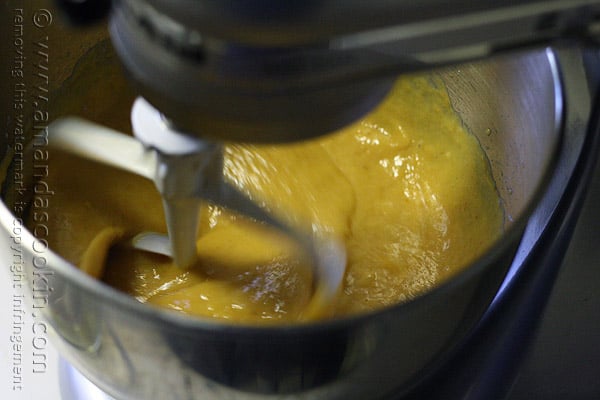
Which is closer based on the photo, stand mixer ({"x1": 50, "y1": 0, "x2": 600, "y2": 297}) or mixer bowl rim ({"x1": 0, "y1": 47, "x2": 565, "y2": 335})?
stand mixer ({"x1": 50, "y1": 0, "x2": 600, "y2": 297})

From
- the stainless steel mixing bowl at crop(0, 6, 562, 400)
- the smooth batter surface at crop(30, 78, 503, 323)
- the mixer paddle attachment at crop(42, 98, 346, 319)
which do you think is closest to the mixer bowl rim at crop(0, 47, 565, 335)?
the stainless steel mixing bowl at crop(0, 6, 562, 400)

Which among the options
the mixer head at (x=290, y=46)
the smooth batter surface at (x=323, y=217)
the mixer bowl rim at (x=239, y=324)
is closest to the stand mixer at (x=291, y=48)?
the mixer head at (x=290, y=46)

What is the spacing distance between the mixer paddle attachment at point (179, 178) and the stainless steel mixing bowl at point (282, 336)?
116mm

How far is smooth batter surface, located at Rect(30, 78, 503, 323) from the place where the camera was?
91cm

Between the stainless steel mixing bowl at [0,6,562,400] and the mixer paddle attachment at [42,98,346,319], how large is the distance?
116 mm

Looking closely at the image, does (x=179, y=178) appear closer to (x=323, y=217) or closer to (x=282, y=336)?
(x=282, y=336)

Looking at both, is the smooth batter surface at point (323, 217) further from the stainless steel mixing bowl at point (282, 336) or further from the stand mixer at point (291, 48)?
the stand mixer at point (291, 48)

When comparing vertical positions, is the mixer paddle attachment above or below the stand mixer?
below

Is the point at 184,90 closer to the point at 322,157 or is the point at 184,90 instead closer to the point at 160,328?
the point at 160,328

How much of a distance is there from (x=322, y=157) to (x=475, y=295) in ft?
1.77

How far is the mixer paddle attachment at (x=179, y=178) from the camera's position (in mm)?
558

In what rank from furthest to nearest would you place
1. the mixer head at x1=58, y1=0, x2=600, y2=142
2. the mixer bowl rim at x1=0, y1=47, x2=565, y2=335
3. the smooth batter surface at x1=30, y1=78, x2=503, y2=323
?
the smooth batter surface at x1=30, y1=78, x2=503, y2=323
the mixer bowl rim at x1=0, y1=47, x2=565, y2=335
the mixer head at x1=58, y1=0, x2=600, y2=142

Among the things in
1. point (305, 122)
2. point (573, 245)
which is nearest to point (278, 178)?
point (573, 245)

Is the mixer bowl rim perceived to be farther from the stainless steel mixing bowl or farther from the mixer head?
the mixer head
